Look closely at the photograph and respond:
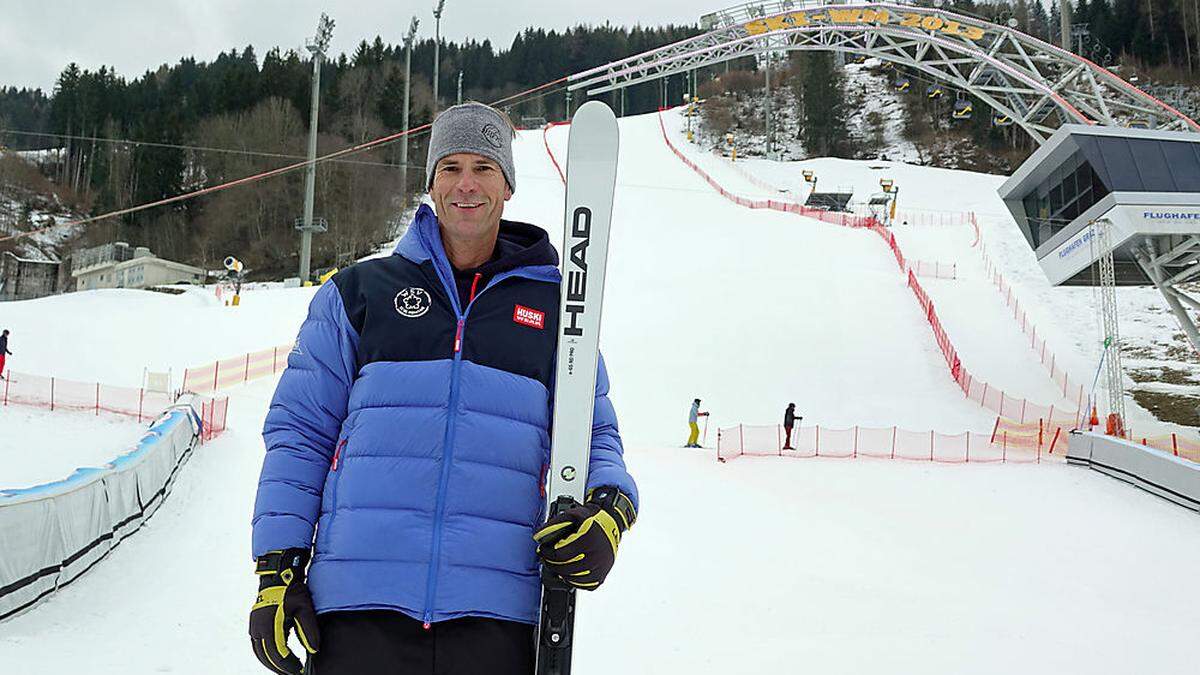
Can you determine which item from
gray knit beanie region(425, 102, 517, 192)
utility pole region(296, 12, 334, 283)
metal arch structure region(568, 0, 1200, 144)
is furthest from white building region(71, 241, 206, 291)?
gray knit beanie region(425, 102, 517, 192)

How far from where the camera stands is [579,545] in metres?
2.06

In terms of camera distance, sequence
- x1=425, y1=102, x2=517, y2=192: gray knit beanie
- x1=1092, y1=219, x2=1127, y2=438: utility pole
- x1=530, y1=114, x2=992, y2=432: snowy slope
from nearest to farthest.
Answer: x1=425, y1=102, x2=517, y2=192: gray knit beanie, x1=1092, y1=219, x2=1127, y2=438: utility pole, x1=530, y1=114, x2=992, y2=432: snowy slope

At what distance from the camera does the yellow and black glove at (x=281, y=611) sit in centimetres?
204

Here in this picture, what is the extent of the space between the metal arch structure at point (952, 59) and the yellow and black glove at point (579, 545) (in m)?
21.3

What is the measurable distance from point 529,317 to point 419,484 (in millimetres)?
544

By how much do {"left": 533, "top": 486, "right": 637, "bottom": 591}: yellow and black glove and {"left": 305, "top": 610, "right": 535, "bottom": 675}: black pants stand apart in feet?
0.73

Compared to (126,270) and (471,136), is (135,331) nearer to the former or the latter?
(471,136)

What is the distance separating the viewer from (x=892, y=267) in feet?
94.8

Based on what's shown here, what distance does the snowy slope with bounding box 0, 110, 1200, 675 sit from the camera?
6.14 m

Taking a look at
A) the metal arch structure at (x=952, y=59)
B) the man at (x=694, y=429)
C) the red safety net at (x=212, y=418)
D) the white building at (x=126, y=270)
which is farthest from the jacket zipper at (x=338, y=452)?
the white building at (x=126, y=270)

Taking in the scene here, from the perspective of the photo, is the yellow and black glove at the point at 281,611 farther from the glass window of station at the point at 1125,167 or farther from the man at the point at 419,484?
the glass window of station at the point at 1125,167

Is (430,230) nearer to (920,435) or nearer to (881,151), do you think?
(920,435)

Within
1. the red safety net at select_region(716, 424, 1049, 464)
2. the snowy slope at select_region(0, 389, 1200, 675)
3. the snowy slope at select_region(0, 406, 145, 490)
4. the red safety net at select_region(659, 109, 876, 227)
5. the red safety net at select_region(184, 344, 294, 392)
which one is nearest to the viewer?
the snowy slope at select_region(0, 389, 1200, 675)

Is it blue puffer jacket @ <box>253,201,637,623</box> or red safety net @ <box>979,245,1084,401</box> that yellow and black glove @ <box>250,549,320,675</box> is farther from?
red safety net @ <box>979,245,1084,401</box>
